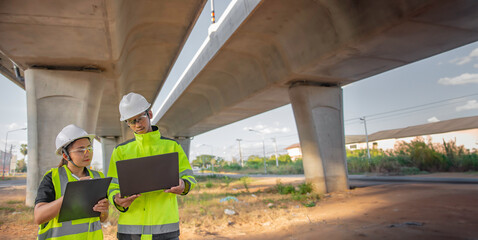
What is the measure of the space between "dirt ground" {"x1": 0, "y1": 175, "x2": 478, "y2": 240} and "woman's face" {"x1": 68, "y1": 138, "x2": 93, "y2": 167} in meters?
3.56

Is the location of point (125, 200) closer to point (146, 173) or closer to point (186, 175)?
point (146, 173)

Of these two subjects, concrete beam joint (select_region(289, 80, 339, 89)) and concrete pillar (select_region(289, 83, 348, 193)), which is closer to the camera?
concrete pillar (select_region(289, 83, 348, 193))

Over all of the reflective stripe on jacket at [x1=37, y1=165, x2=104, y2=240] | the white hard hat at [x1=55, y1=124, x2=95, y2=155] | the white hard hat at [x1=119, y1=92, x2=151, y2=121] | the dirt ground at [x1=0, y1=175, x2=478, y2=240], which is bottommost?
the dirt ground at [x1=0, y1=175, x2=478, y2=240]

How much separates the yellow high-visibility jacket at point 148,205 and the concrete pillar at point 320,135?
888 cm

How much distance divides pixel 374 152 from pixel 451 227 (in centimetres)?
3519

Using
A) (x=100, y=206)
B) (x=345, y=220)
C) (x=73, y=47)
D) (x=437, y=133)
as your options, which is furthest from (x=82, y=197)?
(x=437, y=133)

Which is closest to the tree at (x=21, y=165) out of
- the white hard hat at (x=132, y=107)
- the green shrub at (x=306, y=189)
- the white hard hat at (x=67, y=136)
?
the green shrub at (x=306, y=189)

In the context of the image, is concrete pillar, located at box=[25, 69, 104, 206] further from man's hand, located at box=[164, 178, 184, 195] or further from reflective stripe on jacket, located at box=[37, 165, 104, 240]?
man's hand, located at box=[164, 178, 184, 195]

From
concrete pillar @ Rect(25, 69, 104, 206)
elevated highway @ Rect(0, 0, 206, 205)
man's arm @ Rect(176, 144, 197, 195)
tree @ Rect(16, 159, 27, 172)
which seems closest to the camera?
man's arm @ Rect(176, 144, 197, 195)

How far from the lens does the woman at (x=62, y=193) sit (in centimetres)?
221

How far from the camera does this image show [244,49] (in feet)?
33.0

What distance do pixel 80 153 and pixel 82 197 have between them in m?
0.51

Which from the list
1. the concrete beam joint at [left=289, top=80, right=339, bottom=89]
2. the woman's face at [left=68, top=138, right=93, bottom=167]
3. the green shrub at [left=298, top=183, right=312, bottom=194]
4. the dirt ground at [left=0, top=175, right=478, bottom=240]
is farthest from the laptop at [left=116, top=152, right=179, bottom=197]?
the concrete beam joint at [left=289, top=80, right=339, bottom=89]

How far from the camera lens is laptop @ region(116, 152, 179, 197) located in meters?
2.19
